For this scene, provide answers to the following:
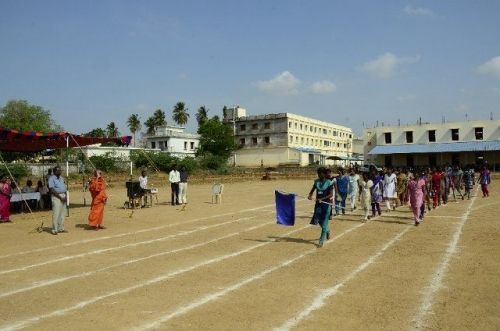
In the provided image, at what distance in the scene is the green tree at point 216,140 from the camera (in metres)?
65.7

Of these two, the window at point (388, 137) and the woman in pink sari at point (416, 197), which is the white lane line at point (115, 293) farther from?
the window at point (388, 137)

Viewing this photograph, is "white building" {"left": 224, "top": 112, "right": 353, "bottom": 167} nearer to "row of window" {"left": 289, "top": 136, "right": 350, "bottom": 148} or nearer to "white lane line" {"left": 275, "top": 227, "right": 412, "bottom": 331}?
"row of window" {"left": 289, "top": 136, "right": 350, "bottom": 148}

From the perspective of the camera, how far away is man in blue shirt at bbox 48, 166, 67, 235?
11.9 meters

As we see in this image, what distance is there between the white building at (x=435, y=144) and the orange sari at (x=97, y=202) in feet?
149

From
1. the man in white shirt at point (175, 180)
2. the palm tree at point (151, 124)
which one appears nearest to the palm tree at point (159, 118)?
the palm tree at point (151, 124)

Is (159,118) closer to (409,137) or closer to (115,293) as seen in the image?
(409,137)

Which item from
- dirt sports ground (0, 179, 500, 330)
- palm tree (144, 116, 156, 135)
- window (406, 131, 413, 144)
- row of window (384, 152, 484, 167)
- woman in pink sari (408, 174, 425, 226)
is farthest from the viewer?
palm tree (144, 116, 156, 135)

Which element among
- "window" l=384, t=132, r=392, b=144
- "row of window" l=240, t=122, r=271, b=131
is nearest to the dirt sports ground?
"window" l=384, t=132, r=392, b=144

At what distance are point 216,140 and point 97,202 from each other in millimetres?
53136

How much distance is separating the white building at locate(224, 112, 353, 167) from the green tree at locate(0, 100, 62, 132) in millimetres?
30301

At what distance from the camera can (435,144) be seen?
177ft

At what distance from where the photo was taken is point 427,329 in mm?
4855

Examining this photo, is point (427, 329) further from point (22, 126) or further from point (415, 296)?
point (22, 126)

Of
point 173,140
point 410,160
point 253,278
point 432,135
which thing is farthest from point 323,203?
point 173,140
